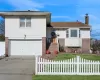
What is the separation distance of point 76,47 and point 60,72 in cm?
2364

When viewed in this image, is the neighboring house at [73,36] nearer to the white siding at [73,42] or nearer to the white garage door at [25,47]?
the white siding at [73,42]

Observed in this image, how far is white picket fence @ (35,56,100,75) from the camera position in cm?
1597

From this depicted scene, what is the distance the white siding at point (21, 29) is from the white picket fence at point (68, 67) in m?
19.0

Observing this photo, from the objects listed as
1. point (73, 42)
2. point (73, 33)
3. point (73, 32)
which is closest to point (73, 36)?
point (73, 33)

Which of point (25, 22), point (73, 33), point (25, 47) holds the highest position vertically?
point (25, 22)

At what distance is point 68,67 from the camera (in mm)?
16000

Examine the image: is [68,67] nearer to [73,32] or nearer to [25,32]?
[25,32]

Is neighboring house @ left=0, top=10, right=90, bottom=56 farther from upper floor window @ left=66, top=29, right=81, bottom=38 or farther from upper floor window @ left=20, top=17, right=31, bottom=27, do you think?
upper floor window @ left=66, top=29, right=81, bottom=38

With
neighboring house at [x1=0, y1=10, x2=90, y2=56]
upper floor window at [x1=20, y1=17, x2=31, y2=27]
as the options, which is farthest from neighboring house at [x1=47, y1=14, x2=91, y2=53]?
upper floor window at [x1=20, y1=17, x2=31, y2=27]

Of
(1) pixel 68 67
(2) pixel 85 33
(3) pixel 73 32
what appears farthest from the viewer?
(2) pixel 85 33

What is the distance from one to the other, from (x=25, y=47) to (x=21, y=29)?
90.7 inches

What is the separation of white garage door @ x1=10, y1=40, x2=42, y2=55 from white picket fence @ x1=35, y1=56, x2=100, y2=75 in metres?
19.3

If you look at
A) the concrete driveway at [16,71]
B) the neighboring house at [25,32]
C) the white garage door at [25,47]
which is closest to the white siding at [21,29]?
the neighboring house at [25,32]

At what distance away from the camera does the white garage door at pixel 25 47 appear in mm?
35469
